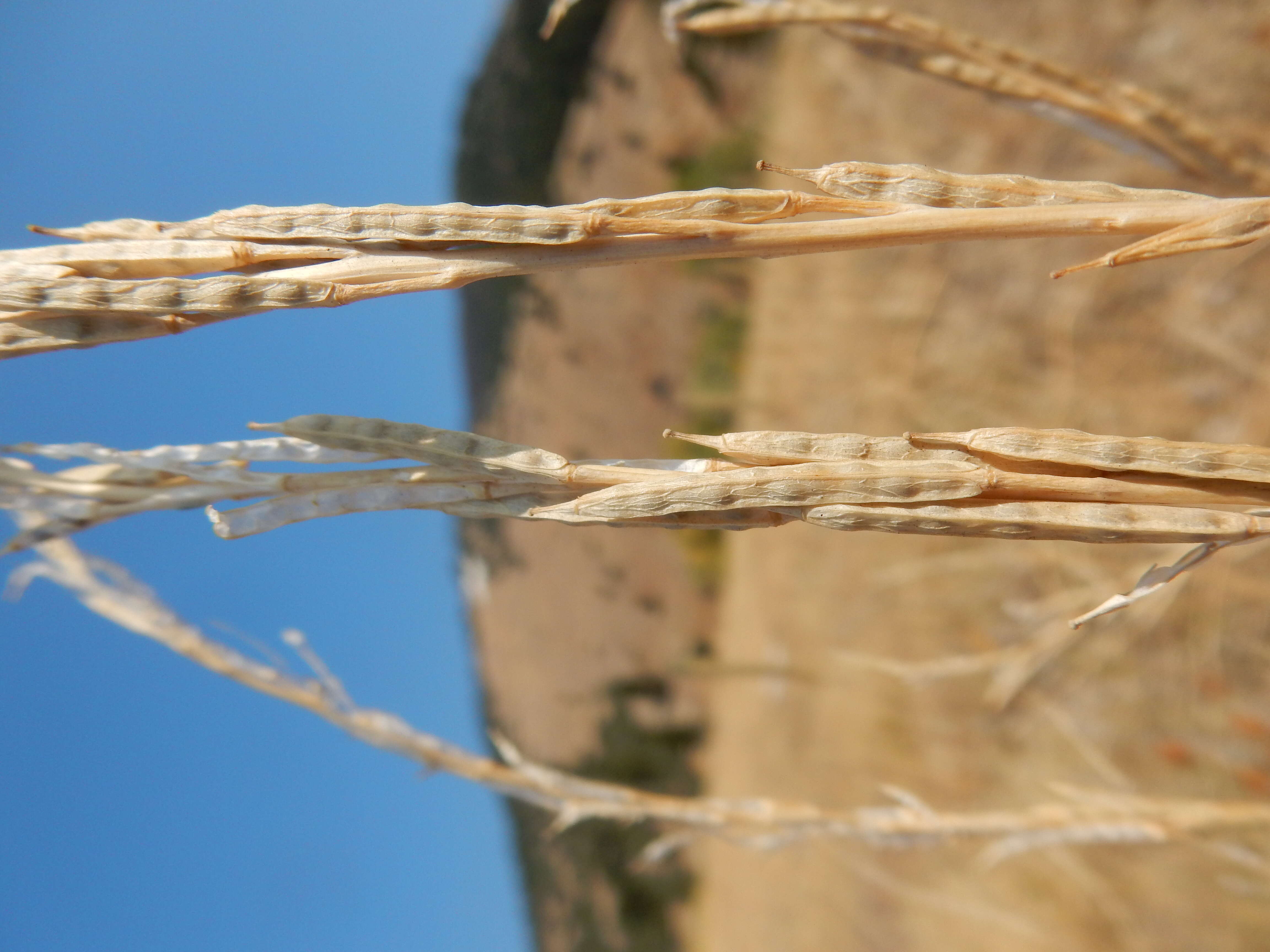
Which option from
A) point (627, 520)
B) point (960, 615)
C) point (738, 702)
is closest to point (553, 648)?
point (738, 702)

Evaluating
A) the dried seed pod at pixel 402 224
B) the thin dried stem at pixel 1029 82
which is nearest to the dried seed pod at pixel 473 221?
the dried seed pod at pixel 402 224

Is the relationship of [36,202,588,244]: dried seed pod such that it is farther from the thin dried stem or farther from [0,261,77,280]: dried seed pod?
the thin dried stem

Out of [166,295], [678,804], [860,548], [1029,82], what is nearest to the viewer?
[166,295]

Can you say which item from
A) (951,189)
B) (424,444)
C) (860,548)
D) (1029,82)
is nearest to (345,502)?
(424,444)

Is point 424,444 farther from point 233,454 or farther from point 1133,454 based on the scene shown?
point 1133,454

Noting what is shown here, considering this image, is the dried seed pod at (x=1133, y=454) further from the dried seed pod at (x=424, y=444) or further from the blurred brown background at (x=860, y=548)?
the blurred brown background at (x=860, y=548)

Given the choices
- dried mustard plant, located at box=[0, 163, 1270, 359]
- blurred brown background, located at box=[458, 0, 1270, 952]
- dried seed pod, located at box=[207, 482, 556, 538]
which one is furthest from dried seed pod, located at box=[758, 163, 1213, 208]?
blurred brown background, located at box=[458, 0, 1270, 952]
